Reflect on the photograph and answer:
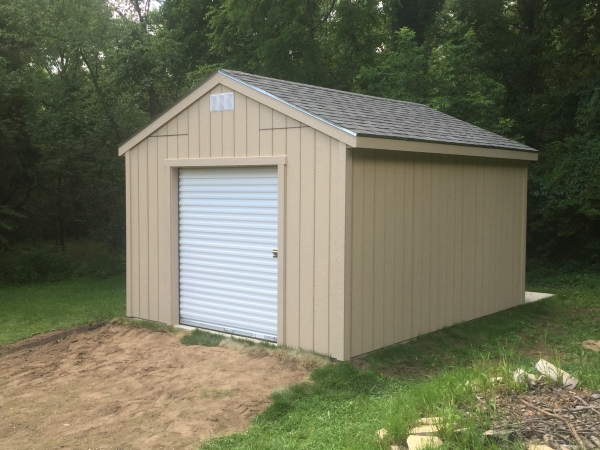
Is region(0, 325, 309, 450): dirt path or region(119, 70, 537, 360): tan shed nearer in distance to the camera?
region(0, 325, 309, 450): dirt path

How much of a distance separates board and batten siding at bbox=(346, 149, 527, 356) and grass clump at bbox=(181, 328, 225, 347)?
1741mm

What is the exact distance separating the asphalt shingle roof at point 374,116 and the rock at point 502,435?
3468 millimetres

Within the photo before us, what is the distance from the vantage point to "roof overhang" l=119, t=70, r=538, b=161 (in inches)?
255

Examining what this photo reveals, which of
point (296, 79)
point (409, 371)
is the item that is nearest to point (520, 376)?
point (409, 371)

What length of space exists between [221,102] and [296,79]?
33.9 feet

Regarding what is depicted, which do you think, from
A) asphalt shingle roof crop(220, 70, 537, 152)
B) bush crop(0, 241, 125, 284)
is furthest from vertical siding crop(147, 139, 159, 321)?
bush crop(0, 241, 125, 284)

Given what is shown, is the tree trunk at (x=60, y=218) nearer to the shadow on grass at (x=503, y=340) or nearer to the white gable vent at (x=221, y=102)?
the white gable vent at (x=221, y=102)

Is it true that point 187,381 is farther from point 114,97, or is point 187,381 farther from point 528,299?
point 114,97

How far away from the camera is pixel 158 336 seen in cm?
794

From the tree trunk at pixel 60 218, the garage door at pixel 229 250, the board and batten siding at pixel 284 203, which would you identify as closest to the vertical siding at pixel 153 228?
the board and batten siding at pixel 284 203

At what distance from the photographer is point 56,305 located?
1090 cm

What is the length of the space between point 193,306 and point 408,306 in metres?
2.77

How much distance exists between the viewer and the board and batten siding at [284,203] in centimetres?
661

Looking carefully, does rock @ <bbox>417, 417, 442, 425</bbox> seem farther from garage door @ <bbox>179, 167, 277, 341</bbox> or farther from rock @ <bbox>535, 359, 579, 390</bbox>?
garage door @ <bbox>179, 167, 277, 341</bbox>
